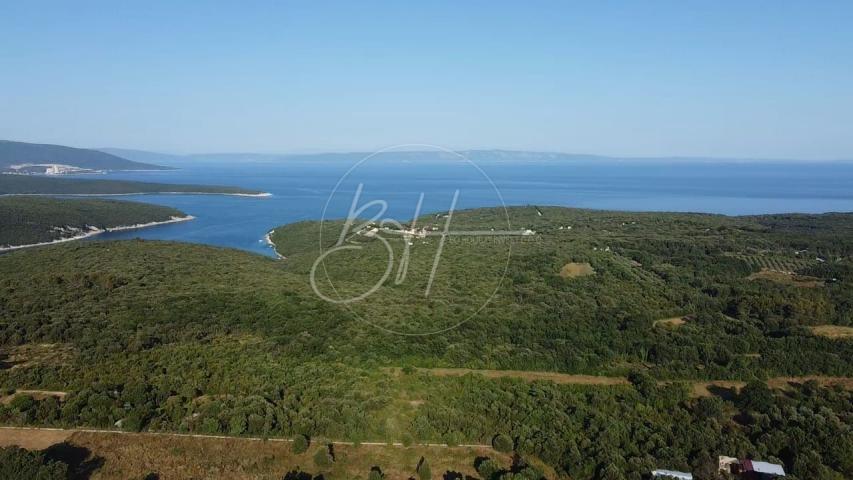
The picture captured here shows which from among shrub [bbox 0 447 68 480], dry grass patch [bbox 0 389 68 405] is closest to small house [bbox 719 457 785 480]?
shrub [bbox 0 447 68 480]

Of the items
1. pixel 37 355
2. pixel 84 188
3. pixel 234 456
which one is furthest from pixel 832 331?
pixel 84 188

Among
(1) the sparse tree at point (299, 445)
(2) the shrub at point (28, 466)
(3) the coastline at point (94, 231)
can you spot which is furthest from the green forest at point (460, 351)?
(3) the coastline at point (94, 231)

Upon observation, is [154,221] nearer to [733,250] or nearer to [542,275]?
[542,275]

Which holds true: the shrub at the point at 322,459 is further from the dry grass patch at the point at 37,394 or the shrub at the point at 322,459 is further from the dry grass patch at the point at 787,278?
the dry grass patch at the point at 787,278

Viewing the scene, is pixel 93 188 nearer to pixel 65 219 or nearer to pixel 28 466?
pixel 65 219

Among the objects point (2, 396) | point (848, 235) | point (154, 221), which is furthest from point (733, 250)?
point (154, 221)

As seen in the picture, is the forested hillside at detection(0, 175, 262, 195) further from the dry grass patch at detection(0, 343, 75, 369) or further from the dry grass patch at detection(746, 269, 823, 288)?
the dry grass patch at detection(0, 343, 75, 369)
